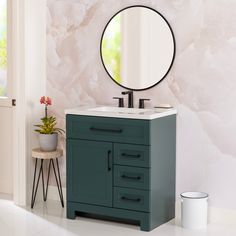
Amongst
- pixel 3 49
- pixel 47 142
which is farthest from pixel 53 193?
pixel 3 49

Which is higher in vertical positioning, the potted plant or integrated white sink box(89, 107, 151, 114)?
integrated white sink box(89, 107, 151, 114)

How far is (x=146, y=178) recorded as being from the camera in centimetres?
467

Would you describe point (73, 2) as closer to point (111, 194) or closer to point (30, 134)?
point (30, 134)

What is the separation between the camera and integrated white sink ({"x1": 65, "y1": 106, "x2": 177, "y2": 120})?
4641 mm

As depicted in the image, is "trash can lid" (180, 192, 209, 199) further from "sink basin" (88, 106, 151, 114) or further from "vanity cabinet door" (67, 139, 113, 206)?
"sink basin" (88, 106, 151, 114)

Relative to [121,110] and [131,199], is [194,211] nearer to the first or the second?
[131,199]

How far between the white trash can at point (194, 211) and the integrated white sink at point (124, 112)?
2.02 ft

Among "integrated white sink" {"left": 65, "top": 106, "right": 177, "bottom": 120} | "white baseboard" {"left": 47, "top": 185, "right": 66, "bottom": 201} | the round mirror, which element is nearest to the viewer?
"integrated white sink" {"left": 65, "top": 106, "right": 177, "bottom": 120}

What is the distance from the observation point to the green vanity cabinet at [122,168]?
4.67m

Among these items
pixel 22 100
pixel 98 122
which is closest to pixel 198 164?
pixel 98 122

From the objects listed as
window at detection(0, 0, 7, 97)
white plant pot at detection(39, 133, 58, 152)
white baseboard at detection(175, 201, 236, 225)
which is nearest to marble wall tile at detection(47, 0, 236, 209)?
white baseboard at detection(175, 201, 236, 225)

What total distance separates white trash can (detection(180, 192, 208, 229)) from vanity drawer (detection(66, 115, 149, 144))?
1.71 ft

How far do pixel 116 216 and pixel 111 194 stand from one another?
160 millimetres

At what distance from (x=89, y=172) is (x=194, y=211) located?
79cm
